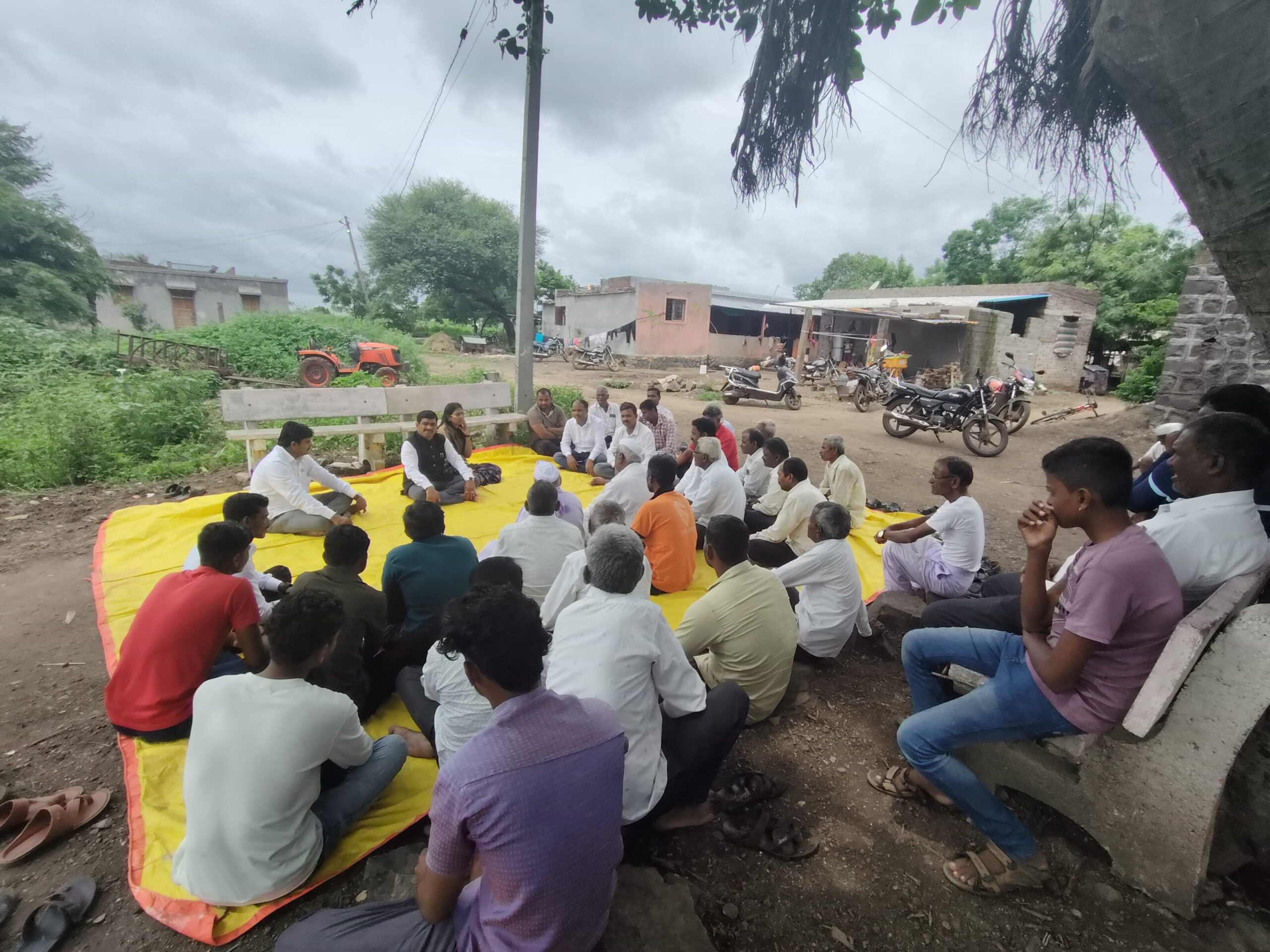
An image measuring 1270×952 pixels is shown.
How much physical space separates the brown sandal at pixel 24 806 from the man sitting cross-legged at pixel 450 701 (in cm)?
118

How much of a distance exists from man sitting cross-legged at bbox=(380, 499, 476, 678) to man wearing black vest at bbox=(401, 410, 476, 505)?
280cm

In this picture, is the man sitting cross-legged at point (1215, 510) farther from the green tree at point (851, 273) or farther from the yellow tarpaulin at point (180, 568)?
the green tree at point (851, 273)

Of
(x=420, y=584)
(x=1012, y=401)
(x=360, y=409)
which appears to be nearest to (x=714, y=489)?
(x=420, y=584)

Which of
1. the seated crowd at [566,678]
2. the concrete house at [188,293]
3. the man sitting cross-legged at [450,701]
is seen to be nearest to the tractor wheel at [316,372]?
the seated crowd at [566,678]

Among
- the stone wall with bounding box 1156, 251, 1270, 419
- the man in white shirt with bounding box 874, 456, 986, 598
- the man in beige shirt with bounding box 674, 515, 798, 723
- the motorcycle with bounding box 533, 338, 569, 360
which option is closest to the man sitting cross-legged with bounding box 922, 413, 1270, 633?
the man in white shirt with bounding box 874, 456, 986, 598

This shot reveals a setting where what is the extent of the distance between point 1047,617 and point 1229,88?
160 centimetres

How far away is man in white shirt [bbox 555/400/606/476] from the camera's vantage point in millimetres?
7242

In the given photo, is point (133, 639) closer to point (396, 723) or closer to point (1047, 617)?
point (396, 723)

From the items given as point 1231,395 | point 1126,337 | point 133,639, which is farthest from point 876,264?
point 133,639

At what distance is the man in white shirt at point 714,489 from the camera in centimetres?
478

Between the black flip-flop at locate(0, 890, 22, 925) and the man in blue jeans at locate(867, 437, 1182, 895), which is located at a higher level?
the man in blue jeans at locate(867, 437, 1182, 895)

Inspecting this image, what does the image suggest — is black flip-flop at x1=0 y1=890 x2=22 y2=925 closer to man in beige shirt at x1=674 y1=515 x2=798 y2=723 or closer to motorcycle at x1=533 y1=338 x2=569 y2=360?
man in beige shirt at x1=674 y1=515 x2=798 y2=723

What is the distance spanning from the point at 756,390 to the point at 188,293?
3193 cm

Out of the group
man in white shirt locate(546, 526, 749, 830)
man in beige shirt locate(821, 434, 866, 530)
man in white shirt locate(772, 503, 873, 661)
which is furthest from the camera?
man in beige shirt locate(821, 434, 866, 530)
